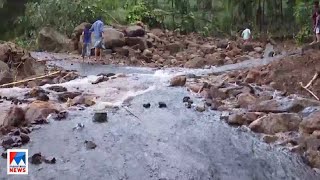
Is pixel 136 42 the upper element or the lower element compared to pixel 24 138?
upper

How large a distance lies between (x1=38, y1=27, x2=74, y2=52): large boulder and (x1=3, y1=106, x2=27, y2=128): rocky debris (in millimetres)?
13148

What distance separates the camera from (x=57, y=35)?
2286 cm

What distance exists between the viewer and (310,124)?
28.8 ft

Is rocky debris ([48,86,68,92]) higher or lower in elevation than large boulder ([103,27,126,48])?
lower

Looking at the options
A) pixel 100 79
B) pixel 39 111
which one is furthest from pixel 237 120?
pixel 100 79

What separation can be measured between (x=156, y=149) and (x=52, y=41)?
15634 millimetres

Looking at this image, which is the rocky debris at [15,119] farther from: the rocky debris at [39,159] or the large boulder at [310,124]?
the large boulder at [310,124]

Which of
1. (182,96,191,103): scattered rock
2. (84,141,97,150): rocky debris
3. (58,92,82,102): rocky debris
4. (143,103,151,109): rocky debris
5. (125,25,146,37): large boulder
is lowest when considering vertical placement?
(84,141,97,150): rocky debris

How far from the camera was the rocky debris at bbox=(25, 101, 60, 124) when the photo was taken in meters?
9.47

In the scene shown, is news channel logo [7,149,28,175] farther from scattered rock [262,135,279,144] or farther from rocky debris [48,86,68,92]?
rocky debris [48,86,68,92]

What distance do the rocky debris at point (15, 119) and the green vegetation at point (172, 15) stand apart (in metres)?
14.1

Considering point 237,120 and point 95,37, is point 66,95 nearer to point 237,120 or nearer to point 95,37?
point 237,120

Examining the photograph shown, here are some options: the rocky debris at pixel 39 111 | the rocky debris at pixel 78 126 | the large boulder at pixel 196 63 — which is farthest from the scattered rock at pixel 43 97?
the large boulder at pixel 196 63

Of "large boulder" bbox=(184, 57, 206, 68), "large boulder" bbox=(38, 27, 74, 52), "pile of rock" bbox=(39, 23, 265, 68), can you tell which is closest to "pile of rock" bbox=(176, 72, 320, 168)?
"large boulder" bbox=(184, 57, 206, 68)
